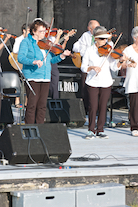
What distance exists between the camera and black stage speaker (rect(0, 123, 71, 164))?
9.87 ft

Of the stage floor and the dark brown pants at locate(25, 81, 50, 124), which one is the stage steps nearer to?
the stage floor

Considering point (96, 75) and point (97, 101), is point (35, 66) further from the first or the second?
point (97, 101)

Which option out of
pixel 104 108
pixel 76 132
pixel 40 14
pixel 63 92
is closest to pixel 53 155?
pixel 104 108

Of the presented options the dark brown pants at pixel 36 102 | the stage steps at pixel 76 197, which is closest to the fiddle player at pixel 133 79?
the dark brown pants at pixel 36 102

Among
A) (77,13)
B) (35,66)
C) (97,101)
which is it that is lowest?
(97,101)

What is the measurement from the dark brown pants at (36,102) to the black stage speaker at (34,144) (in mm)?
1108

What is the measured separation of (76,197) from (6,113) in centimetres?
263

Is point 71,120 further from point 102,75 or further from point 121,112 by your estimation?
point 121,112

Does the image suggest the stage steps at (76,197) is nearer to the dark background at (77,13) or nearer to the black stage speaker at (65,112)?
the black stage speaker at (65,112)

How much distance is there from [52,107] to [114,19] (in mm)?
3298

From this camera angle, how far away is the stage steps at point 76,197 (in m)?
2.59

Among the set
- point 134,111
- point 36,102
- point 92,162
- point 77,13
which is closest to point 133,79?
point 134,111

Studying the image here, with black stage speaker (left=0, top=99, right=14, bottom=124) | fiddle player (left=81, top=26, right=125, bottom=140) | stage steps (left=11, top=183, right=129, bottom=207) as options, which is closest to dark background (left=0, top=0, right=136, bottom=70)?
black stage speaker (left=0, top=99, right=14, bottom=124)

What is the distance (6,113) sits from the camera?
5.12 m
